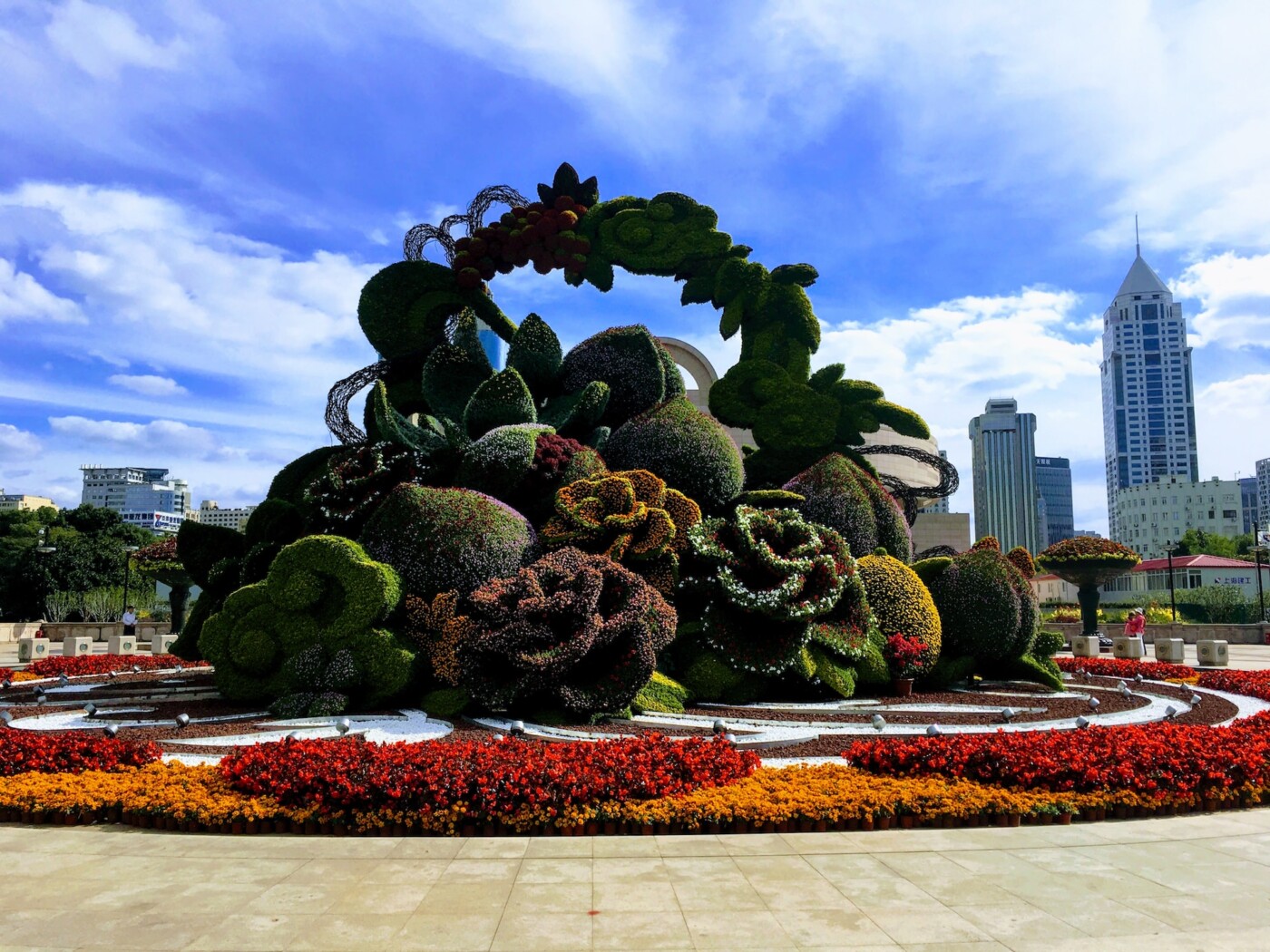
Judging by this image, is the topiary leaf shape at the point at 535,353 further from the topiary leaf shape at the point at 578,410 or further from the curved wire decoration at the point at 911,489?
the curved wire decoration at the point at 911,489

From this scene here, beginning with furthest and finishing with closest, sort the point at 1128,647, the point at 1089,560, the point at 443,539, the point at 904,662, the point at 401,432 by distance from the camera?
the point at 1089,560
the point at 1128,647
the point at 401,432
the point at 904,662
the point at 443,539

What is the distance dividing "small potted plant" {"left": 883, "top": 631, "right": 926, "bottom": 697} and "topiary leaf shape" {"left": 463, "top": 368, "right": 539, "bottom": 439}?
6706 mm

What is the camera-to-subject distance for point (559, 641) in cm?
1070

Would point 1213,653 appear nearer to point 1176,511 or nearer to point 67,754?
point 67,754

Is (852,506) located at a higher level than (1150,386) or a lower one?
lower

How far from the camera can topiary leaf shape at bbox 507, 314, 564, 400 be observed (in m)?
16.8

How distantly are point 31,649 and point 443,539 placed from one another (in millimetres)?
17149

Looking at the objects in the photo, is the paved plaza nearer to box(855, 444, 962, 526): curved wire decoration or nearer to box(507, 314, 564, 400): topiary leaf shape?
box(507, 314, 564, 400): topiary leaf shape

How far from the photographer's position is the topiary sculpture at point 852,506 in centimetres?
1529

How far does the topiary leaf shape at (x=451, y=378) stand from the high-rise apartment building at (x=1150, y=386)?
184m

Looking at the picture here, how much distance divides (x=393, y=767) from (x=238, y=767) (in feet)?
4.13

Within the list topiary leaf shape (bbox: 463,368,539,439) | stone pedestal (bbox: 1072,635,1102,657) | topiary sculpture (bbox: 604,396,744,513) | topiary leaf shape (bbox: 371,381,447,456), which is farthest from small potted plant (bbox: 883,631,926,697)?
stone pedestal (bbox: 1072,635,1102,657)

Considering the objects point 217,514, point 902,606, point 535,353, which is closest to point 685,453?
point 535,353

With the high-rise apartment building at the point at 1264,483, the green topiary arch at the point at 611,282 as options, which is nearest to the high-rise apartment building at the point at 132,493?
the green topiary arch at the point at 611,282
